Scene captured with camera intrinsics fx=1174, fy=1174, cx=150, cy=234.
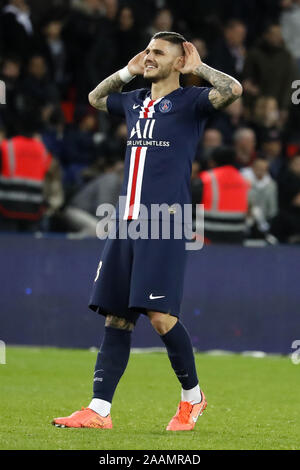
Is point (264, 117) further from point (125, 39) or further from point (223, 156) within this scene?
point (223, 156)

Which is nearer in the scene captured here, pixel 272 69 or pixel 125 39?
pixel 125 39

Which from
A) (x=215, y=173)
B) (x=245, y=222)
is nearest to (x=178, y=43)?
(x=215, y=173)

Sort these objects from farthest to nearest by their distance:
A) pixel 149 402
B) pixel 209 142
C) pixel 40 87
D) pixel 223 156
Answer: pixel 40 87, pixel 209 142, pixel 223 156, pixel 149 402

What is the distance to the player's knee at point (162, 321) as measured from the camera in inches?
274

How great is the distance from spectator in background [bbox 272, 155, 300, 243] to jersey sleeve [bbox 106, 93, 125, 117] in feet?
19.0

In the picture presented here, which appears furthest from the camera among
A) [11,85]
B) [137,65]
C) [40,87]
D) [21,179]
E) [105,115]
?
[105,115]

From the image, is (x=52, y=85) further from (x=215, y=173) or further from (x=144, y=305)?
(x=144, y=305)

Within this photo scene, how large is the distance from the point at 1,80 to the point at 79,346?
4625mm

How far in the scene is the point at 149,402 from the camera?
867 cm

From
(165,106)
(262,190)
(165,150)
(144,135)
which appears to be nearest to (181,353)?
(165,150)

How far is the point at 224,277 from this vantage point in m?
12.2

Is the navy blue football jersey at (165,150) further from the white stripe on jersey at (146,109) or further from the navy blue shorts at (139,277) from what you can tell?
the navy blue shorts at (139,277)

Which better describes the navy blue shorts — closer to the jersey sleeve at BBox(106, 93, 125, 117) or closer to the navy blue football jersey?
the navy blue football jersey

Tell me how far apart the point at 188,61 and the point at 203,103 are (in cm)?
31
